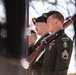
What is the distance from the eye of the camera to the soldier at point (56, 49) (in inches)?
83.6

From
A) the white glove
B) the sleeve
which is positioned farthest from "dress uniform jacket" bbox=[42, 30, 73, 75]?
the white glove

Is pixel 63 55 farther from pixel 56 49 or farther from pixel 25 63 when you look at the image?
pixel 25 63

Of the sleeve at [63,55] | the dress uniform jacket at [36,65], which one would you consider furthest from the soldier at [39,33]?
the sleeve at [63,55]

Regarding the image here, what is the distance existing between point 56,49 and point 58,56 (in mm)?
58

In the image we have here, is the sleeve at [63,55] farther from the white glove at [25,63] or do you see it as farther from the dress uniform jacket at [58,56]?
the white glove at [25,63]

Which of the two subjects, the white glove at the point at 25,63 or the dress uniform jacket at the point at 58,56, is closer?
the dress uniform jacket at the point at 58,56

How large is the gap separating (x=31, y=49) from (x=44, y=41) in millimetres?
124

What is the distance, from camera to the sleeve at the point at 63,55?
2117 mm

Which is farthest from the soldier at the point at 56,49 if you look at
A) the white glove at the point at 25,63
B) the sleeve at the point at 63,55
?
the white glove at the point at 25,63

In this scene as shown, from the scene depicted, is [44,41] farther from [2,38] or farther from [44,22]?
[2,38]

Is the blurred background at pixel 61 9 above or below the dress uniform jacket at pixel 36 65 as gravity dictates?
above

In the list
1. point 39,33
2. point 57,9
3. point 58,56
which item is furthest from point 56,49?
point 57,9

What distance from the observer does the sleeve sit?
212 cm

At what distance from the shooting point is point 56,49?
7.05 ft
